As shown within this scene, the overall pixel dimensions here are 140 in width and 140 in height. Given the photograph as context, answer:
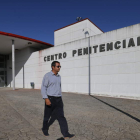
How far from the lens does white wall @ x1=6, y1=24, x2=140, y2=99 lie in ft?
30.9

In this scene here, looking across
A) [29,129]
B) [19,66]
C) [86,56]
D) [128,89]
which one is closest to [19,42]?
[19,66]

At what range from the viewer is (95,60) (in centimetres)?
1145

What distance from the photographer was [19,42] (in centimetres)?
1723

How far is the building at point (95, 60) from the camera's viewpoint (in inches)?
375

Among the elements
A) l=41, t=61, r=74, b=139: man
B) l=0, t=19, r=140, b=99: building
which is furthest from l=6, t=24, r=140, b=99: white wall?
l=41, t=61, r=74, b=139: man

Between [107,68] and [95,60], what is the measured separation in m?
1.34

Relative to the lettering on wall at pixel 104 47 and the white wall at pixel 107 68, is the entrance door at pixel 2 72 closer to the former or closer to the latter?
the white wall at pixel 107 68

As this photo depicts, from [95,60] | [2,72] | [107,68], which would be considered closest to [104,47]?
[95,60]

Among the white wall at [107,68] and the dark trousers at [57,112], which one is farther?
the white wall at [107,68]

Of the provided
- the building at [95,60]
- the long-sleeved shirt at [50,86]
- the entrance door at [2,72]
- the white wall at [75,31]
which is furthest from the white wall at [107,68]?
the entrance door at [2,72]

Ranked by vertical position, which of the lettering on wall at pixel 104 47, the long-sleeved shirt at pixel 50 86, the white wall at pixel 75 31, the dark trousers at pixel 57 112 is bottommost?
the dark trousers at pixel 57 112

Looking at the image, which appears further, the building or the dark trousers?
the building

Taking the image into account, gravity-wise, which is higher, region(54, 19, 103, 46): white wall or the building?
region(54, 19, 103, 46): white wall

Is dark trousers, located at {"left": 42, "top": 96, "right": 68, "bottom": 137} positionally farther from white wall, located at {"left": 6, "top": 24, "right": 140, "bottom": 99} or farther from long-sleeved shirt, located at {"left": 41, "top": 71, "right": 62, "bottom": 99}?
white wall, located at {"left": 6, "top": 24, "right": 140, "bottom": 99}
